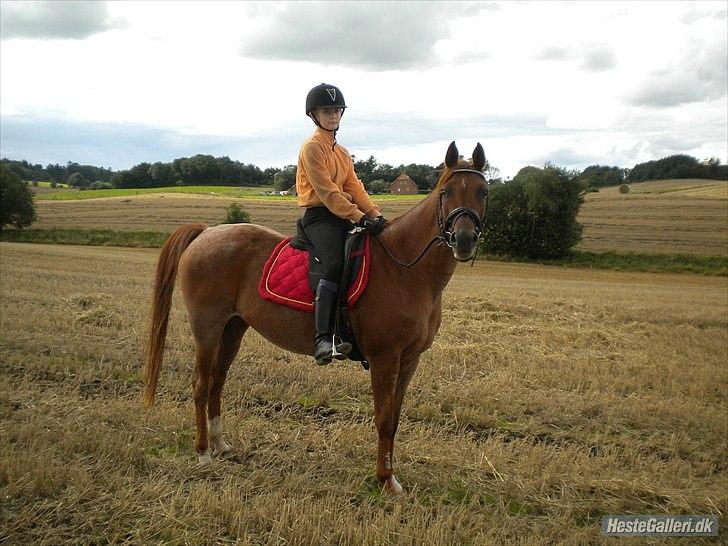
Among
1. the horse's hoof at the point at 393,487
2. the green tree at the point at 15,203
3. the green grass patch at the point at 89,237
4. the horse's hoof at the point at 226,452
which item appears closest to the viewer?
the horse's hoof at the point at 393,487

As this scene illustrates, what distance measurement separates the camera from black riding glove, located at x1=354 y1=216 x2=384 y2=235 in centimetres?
482

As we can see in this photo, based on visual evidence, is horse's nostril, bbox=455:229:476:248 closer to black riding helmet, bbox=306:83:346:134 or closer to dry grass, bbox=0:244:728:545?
black riding helmet, bbox=306:83:346:134

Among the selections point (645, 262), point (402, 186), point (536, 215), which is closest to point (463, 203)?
point (402, 186)

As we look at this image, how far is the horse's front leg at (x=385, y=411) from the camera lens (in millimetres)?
4566

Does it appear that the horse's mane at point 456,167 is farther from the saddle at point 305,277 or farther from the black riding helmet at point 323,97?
the black riding helmet at point 323,97

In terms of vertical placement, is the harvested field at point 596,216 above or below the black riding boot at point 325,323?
below

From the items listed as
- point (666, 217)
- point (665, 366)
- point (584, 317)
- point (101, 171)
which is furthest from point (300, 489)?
point (101, 171)

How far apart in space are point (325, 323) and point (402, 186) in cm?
346

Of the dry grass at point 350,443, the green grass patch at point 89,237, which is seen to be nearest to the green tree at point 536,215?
the green grass patch at point 89,237

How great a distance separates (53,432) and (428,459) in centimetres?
372

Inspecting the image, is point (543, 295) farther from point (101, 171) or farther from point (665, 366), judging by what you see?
point (101, 171)

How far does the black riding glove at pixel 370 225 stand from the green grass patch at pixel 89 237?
119ft

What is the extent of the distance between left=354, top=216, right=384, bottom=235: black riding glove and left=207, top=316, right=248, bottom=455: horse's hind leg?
1789 mm

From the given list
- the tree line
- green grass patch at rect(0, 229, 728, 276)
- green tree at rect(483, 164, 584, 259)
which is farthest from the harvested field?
the tree line
